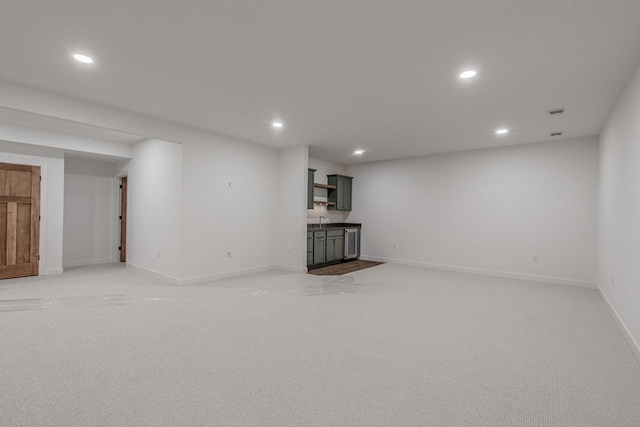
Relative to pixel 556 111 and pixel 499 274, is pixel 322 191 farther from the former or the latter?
pixel 556 111

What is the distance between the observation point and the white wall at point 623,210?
2.79 m

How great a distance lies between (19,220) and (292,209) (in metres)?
4.74

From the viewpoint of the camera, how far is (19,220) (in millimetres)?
5473

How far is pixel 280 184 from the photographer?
21.7 feet

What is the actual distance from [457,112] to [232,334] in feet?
12.5

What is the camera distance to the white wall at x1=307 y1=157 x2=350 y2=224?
765cm

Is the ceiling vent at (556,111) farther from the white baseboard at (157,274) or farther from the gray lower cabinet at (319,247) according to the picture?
the white baseboard at (157,274)

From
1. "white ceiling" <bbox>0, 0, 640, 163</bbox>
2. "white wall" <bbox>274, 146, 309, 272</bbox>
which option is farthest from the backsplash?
"white ceiling" <bbox>0, 0, 640, 163</bbox>

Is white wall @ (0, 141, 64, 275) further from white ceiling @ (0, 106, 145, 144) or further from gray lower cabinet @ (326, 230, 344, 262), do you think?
gray lower cabinet @ (326, 230, 344, 262)

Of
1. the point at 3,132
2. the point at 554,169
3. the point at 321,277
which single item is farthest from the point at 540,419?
the point at 3,132

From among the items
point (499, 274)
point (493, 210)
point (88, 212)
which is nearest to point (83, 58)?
point (88, 212)

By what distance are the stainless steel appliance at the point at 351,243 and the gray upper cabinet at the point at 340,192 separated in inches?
25.8

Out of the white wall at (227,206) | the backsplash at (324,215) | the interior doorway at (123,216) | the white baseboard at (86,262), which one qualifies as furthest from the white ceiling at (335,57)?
the white baseboard at (86,262)

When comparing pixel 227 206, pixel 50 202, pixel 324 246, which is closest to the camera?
pixel 227 206
